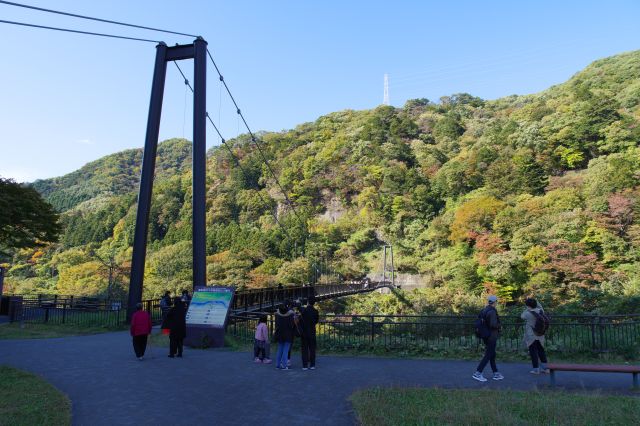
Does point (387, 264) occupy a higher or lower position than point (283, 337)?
higher

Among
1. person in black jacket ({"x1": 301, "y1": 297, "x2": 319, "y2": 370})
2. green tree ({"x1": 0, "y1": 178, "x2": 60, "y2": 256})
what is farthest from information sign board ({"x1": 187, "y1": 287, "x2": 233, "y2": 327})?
green tree ({"x1": 0, "y1": 178, "x2": 60, "y2": 256})

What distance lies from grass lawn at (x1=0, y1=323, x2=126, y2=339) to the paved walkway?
392cm

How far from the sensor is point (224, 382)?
7.46 meters

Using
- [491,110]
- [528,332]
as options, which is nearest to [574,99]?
[491,110]

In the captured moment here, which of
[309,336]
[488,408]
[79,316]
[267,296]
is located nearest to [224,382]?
[309,336]

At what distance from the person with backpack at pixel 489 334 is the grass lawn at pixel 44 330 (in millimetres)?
13191

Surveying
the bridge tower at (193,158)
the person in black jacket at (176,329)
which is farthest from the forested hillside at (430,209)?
the person in black jacket at (176,329)

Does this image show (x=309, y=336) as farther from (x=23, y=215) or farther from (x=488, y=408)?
(x=23, y=215)

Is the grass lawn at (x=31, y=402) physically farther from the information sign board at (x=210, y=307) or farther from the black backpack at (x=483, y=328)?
the black backpack at (x=483, y=328)

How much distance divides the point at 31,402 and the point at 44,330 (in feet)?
38.1

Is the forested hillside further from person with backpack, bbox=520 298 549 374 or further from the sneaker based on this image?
the sneaker

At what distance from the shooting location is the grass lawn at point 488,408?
514cm

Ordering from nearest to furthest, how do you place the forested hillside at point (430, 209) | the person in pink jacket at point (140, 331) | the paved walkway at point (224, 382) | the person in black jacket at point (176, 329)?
the paved walkway at point (224, 382) → the person in pink jacket at point (140, 331) → the person in black jacket at point (176, 329) → the forested hillside at point (430, 209)

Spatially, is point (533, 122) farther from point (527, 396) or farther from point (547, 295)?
point (527, 396)
